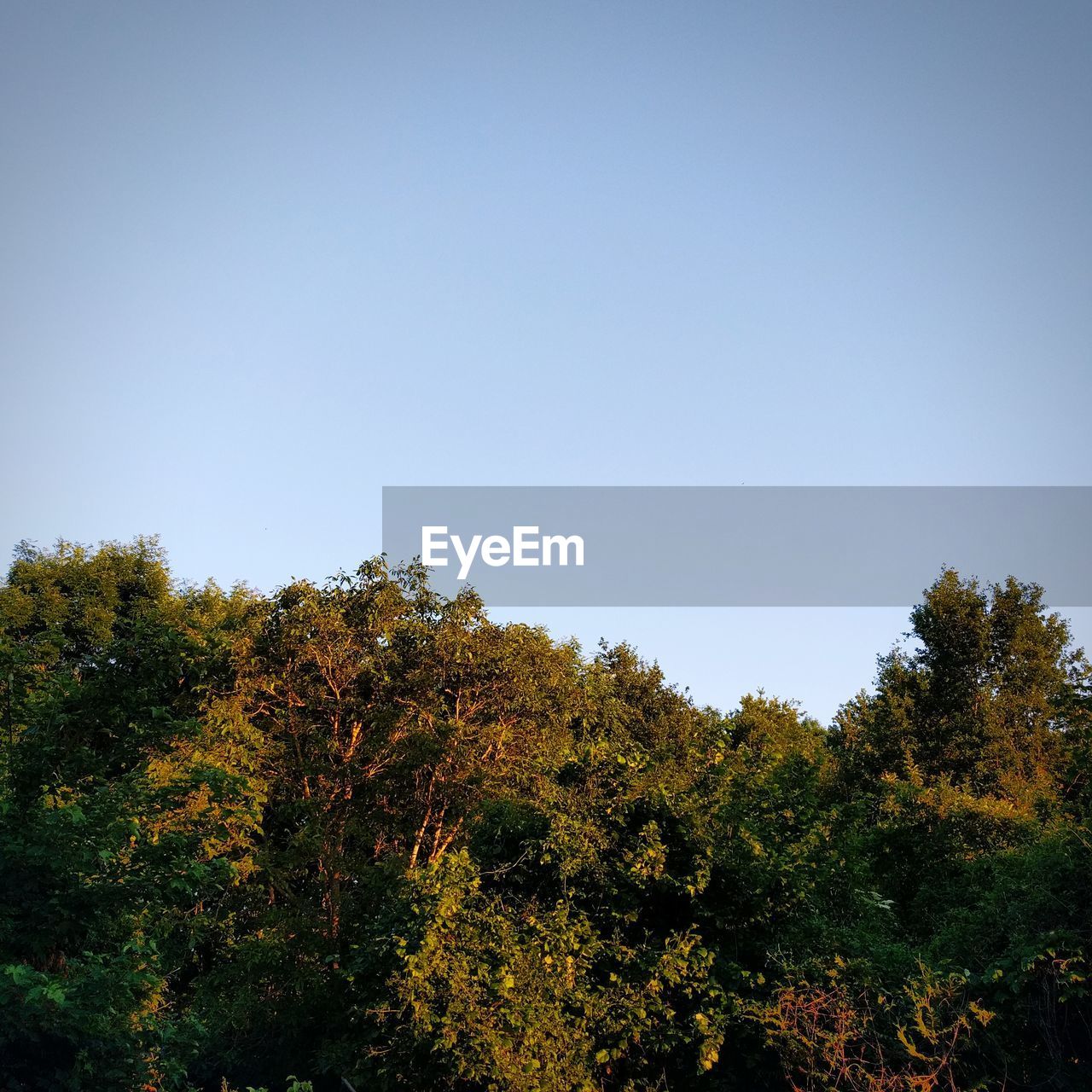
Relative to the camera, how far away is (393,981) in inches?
456

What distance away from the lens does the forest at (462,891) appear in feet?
33.9

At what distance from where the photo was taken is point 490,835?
14859 mm

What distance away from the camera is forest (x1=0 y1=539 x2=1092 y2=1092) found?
10.3 metres

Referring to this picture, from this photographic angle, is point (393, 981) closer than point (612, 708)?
Yes

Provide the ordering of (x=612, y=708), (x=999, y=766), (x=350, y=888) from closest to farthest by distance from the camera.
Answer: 1. (x=350, y=888)
2. (x=612, y=708)
3. (x=999, y=766)

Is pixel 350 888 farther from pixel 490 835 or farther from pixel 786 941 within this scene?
pixel 786 941

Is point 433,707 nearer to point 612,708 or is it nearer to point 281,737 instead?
point 281,737

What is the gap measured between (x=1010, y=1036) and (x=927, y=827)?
12.5m

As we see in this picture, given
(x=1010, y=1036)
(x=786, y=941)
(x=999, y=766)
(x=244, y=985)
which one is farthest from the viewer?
(x=999, y=766)

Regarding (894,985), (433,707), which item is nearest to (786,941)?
(894,985)

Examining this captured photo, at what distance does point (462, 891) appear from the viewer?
12.5m

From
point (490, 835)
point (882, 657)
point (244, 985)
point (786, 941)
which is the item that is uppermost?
point (882, 657)

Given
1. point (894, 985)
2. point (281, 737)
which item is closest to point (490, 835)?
point (894, 985)

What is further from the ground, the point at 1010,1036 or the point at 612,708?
the point at 612,708
